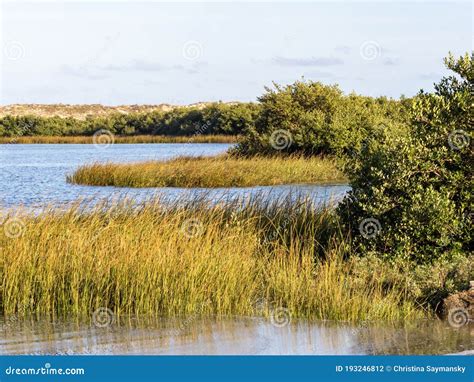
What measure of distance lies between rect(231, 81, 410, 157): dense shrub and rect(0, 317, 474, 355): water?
966 inches

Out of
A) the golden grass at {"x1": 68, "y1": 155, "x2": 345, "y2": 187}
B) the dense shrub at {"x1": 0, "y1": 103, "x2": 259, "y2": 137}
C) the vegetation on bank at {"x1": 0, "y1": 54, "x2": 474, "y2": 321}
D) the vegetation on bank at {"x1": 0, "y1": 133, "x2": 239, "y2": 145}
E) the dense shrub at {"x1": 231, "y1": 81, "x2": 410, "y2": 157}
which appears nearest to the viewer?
the vegetation on bank at {"x1": 0, "y1": 54, "x2": 474, "y2": 321}

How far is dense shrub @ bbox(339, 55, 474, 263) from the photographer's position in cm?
1130

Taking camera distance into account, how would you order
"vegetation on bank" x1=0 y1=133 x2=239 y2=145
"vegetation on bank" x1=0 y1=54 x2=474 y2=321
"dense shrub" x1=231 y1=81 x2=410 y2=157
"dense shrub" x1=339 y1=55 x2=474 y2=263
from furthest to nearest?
"vegetation on bank" x1=0 y1=133 x2=239 y2=145, "dense shrub" x1=231 y1=81 x2=410 y2=157, "dense shrub" x1=339 y1=55 x2=474 y2=263, "vegetation on bank" x1=0 y1=54 x2=474 y2=321

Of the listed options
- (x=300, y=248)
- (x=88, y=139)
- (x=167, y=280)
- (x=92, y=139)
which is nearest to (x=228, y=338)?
(x=167, y=280)

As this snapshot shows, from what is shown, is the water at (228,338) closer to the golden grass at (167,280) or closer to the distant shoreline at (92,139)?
the golden grass at (167,280)

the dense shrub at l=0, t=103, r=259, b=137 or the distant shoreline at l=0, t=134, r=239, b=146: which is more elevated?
the dense shrub at l=0, t=103, r=259, b=137

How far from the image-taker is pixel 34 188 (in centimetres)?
2964

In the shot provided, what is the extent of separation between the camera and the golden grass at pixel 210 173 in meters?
29.3

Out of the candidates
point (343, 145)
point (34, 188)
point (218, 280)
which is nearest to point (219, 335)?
point (218, 280)

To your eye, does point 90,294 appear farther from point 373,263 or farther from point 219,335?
point 373,263

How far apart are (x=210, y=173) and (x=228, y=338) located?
2056cm

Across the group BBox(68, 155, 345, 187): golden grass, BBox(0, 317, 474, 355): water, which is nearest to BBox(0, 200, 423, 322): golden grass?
BBox(0, 317, 474, 355): water

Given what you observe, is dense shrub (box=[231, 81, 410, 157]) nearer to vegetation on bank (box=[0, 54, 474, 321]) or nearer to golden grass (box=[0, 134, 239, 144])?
vegetation on bank (box=[0, 54, 474, 321])
